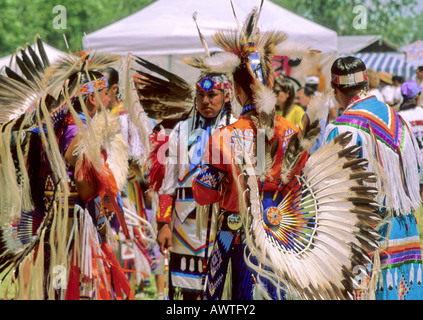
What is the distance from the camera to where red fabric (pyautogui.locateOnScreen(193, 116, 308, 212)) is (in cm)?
245

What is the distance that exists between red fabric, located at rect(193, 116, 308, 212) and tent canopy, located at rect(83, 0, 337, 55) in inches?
167

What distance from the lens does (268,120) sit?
2.48 m

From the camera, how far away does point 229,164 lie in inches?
95.9

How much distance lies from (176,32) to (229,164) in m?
4.66

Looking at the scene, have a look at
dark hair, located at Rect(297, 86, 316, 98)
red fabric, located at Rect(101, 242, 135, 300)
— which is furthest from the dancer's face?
dark hair, located at Rect(297, 86, 316, 98)

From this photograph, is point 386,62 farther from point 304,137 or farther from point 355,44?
point 304,137

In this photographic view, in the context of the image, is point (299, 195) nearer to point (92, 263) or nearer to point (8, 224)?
point (92, 263)

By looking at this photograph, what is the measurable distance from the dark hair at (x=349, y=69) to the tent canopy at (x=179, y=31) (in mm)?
3603

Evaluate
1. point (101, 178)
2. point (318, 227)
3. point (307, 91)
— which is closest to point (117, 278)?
point (101, 178)

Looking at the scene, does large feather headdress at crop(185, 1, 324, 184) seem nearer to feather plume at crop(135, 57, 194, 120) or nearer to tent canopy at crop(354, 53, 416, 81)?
feather plume at crop(135, 57, 194, 120)

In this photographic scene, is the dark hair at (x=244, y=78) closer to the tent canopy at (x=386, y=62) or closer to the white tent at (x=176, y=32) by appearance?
the white tent at (x=176, y=32)

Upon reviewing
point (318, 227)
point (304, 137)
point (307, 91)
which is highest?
Answer: point (304, 137)

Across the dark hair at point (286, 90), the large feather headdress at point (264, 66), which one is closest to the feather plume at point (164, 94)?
the large feather headdress at point (264, 66)

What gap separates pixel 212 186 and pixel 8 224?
122 centimetres
